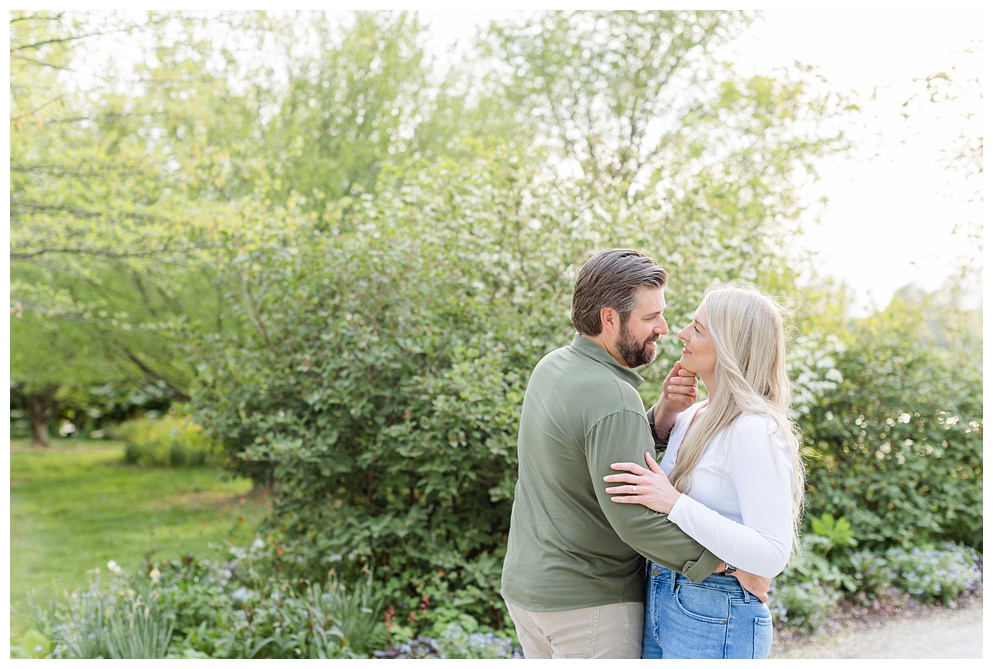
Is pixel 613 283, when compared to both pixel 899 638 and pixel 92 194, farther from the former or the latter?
pixel 92 194

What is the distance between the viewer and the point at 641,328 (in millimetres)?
2068

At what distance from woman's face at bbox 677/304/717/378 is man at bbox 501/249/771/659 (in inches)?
3.9

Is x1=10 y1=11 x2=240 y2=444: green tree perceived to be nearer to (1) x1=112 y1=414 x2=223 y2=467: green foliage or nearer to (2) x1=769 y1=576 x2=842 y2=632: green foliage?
(2) x1=769 y1=576 x2=842 y2=632: green foliage

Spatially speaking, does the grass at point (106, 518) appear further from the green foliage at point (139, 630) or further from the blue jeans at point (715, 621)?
the blue jeans at point (715, 621)

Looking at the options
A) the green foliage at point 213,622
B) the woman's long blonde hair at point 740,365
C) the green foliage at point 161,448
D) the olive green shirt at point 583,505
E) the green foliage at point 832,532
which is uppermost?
the woman's long blonde hair at point 740,365

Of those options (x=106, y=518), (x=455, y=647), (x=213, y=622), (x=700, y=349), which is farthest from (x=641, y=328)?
(x=106, y=518)

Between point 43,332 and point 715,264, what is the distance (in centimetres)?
854

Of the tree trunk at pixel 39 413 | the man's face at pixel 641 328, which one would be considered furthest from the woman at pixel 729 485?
the tree trunk at pixel 39 413

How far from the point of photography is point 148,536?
802 centimetres

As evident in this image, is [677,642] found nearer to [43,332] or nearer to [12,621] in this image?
[12,621]

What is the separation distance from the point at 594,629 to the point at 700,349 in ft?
2.59

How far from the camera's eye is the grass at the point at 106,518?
6.71 meters

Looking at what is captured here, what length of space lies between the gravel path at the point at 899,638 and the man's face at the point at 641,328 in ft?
11.1

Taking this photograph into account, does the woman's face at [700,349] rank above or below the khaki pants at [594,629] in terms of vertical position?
above
